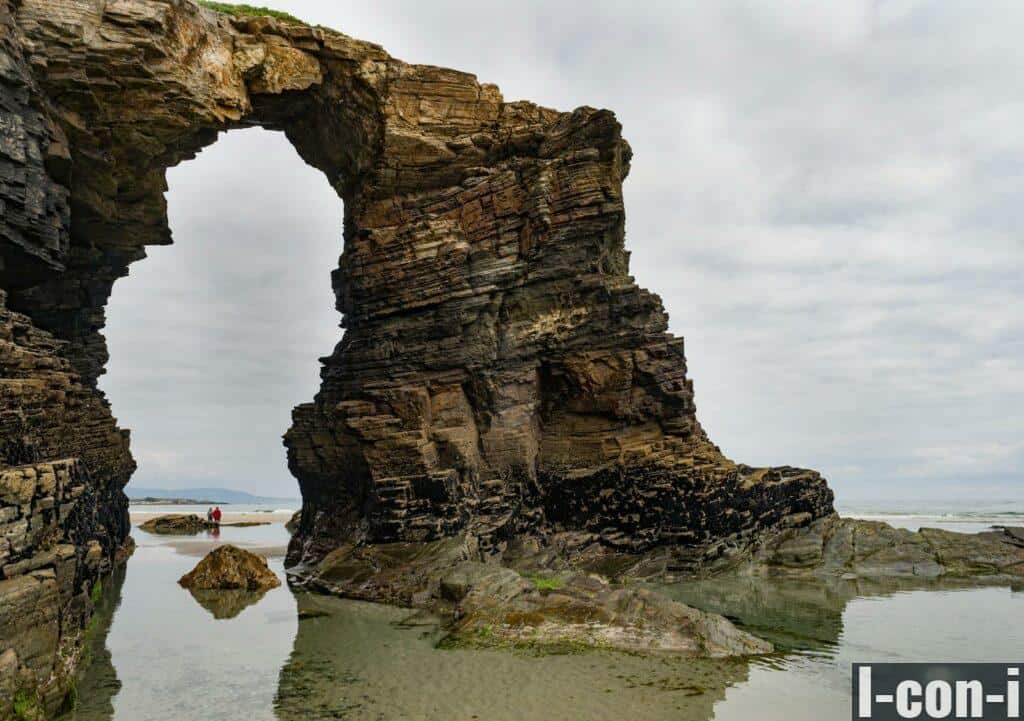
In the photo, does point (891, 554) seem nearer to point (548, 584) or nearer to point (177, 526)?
point (548, 584)

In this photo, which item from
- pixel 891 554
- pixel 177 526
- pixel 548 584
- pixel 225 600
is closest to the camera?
pixel 548 584

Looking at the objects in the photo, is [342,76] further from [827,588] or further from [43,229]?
[827,588]

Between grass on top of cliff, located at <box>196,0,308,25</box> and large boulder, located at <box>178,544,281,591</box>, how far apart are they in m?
25.1

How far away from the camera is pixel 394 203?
35.9 meters

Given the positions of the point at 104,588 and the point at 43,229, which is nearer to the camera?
the point at 43,229

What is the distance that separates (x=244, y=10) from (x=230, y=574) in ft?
88.5

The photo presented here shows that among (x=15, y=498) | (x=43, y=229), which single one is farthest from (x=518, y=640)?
(x=43, y=229)

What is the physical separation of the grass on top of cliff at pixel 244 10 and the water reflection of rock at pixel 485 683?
29.0 meters

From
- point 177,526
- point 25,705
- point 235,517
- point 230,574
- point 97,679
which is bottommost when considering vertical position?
point 235,517

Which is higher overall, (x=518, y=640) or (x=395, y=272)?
(x=395, y=272)

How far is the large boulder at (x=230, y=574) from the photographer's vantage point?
1163 inches

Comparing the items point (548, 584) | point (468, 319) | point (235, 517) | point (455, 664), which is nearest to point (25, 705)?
point (455, 664)

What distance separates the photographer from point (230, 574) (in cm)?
2984

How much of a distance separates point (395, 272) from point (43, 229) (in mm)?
14680
